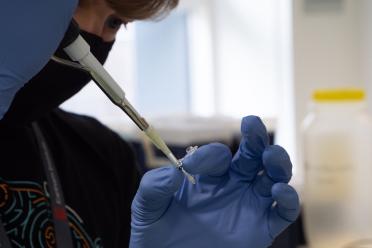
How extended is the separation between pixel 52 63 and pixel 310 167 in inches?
25.6

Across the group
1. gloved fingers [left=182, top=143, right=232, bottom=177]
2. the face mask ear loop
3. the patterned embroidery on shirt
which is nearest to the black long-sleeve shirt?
the patterned embroidery on shirt

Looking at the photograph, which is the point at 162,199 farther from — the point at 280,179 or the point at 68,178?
the point at 68,178

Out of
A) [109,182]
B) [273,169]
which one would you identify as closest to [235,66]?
[109,182]

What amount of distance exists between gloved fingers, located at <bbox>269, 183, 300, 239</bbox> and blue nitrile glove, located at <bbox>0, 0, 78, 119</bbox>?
0.32 m

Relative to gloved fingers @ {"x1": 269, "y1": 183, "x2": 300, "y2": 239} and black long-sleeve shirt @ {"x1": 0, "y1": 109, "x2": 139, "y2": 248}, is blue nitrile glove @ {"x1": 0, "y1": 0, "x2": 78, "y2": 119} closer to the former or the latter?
black long-sleeve shirt @ {"x1": 0, "y1": 109, "x2": 139, "y2": 248}

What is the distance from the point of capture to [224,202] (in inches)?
24.3

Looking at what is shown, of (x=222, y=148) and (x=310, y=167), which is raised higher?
(x=222, y=148)

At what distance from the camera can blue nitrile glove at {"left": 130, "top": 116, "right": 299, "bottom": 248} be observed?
0.56 meters

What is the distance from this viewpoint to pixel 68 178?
809 mm

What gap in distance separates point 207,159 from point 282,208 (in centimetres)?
11

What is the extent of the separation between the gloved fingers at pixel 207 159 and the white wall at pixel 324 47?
100 cm

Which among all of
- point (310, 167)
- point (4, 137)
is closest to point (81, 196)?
point (4, 137)

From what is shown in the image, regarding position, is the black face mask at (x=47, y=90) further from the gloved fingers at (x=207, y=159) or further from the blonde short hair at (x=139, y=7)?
the gloved fingers at (x=207, y=159)

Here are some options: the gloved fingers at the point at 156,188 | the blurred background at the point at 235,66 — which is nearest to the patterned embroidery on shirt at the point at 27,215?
the gloved fingers at the point at 156,188
